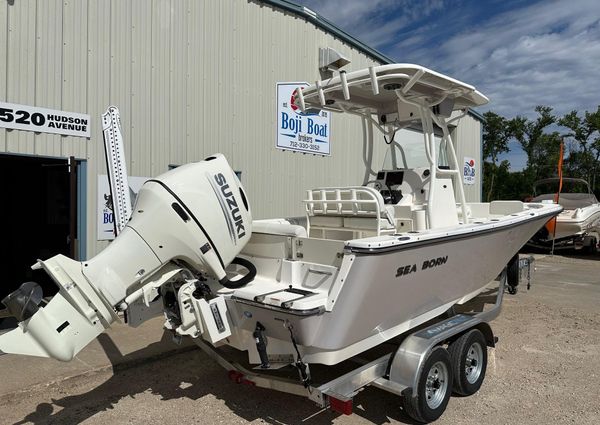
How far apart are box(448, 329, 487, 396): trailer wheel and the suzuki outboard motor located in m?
1.87

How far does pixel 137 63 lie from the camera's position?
6434 mm

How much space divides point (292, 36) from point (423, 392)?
277 inches

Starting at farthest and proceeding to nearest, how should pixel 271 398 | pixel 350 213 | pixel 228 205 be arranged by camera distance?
pixel 350 213, pixel 271 398, pixel 228 205

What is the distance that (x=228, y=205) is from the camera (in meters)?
3.37

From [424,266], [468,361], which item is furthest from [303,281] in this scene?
[468,361]

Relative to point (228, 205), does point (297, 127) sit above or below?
above

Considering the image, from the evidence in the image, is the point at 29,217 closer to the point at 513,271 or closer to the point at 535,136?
the point at 513,271

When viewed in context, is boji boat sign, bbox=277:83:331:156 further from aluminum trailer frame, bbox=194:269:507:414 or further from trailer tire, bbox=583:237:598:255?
trailer tire, bbox=583:237:598:255

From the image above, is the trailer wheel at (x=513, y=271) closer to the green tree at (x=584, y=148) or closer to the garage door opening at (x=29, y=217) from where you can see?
the garage door opening at (x=29, y=217)

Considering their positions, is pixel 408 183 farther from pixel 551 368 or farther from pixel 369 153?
pixel 551 368

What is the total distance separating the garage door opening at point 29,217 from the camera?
8312mm

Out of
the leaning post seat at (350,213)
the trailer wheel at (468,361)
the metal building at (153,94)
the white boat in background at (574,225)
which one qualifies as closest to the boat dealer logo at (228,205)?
the leaning post seat at (350,213)

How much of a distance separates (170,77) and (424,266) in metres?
4.93

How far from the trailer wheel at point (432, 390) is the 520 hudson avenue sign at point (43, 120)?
4.83 metres
